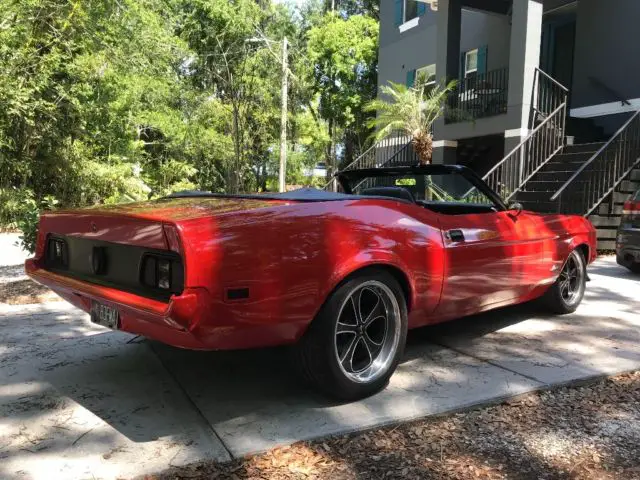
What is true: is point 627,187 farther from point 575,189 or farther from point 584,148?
point 584,148

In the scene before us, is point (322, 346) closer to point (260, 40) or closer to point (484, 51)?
→ point (484, 51)

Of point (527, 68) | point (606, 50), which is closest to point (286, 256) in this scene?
point (527, 68)

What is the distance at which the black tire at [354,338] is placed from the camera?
122 inches

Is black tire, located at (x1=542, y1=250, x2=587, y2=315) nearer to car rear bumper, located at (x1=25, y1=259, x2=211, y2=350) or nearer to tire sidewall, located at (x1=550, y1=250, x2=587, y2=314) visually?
tire sidewall, located at (x1=550, y1=250, x2=587, y2=314)

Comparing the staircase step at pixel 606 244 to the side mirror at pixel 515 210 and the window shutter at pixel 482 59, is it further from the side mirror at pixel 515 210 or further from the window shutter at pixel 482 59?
the window shutter at pixel 482 59

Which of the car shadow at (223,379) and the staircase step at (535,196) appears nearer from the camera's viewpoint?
the car shadow at (223,379)

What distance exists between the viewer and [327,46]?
2402cm

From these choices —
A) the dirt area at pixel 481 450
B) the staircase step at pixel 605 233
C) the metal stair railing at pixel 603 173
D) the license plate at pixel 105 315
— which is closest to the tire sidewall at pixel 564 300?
the dirt area at pixel 481 450

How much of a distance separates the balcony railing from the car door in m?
9.65

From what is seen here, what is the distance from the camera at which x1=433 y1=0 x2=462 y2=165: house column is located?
14.3 metres

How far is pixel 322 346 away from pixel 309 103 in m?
23.8

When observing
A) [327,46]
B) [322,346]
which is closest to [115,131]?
[327,46]

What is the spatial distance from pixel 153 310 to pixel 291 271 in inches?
27.7

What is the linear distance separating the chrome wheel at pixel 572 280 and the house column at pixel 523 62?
749 cm
